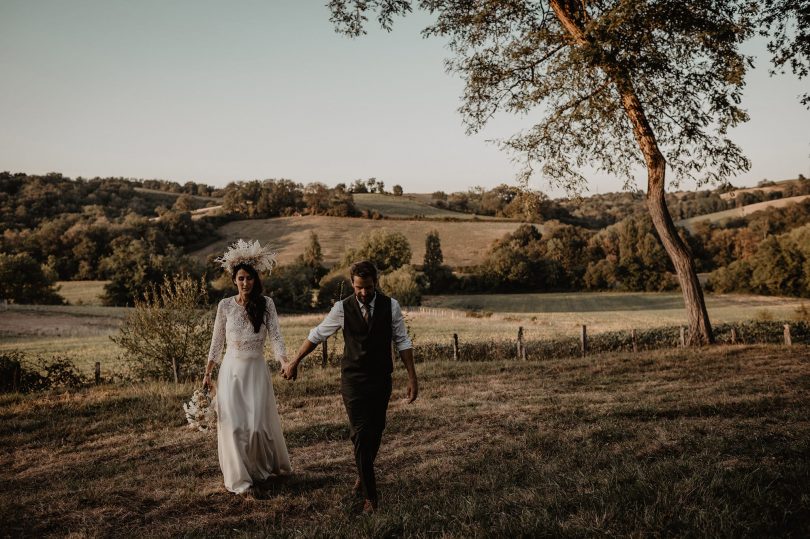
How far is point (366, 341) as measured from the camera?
4.84m

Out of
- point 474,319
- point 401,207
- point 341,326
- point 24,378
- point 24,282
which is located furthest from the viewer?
point 401,207

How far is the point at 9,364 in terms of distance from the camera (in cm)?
1333

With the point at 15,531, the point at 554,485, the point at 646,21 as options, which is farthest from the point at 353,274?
the point at 646,21

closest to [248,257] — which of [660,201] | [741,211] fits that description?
[660,201]

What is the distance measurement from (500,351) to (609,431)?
10.1m

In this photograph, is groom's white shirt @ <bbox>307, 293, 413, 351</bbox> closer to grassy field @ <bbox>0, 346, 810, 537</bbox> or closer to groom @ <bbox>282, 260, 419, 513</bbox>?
groom @ <bbox>282, 260, 419, 513</bbox>

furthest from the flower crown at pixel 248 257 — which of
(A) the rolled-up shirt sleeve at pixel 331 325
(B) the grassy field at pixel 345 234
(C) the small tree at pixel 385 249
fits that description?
(C) the small tree at pixel 385 249

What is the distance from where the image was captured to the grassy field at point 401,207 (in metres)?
97.2

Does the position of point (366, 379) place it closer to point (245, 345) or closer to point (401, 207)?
point (245, 345)

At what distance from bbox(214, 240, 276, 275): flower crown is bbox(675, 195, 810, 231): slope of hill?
87.2 metres

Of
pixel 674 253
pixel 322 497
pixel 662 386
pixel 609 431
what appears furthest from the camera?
pixel 674 253

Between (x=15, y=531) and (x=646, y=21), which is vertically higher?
(x=646, y=21)

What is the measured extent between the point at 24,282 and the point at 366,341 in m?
68.2

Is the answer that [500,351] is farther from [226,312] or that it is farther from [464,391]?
[226,312]
